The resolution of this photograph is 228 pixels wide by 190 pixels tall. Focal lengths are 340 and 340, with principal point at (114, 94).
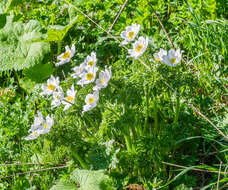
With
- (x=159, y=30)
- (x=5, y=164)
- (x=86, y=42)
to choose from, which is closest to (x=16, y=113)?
(x=5, y=164)

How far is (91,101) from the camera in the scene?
1.63 m

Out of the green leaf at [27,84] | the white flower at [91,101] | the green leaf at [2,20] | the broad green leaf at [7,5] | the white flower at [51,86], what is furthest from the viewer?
the broad green leaf at [7,5]

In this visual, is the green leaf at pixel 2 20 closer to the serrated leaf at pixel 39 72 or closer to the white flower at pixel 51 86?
the serrated leaf at pixel 39 72

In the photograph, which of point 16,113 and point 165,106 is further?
point 16,113

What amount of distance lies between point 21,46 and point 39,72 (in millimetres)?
379

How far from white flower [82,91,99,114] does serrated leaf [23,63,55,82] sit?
1141 mm

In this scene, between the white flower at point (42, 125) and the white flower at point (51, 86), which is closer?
the white flower at point (42, 125)

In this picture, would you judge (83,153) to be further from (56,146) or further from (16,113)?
(16,113)

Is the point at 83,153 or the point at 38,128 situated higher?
the point at 38,128

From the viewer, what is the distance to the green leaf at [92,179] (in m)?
1.61

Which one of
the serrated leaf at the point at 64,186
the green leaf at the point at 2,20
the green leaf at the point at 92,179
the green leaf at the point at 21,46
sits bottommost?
the serrated leaf at the point at 64,186

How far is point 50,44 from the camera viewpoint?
121 inches

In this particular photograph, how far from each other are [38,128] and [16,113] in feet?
2.56

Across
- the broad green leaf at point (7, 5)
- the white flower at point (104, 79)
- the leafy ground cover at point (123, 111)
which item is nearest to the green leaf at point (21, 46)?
the leafy ground cover at point (123, 111)
